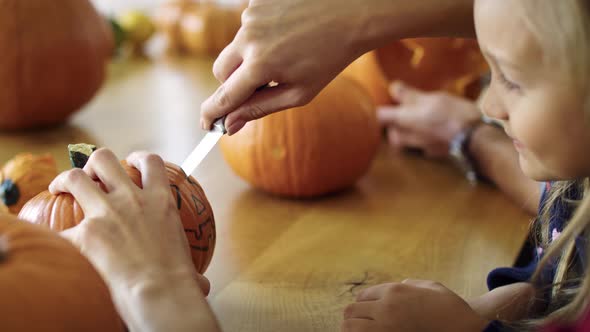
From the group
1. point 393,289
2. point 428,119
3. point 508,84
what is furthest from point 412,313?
point 428,119

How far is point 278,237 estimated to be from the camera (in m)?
1.06

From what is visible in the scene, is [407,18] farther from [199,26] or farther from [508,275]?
[199,26]

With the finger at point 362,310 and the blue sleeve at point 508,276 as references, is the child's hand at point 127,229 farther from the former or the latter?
the blue sleeve at point 508,276

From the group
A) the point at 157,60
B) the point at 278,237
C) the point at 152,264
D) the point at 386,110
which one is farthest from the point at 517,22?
the point at 157,60

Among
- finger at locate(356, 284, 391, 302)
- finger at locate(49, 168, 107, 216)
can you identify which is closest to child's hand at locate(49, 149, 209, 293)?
finger at locate(49, 168, 107, 216)

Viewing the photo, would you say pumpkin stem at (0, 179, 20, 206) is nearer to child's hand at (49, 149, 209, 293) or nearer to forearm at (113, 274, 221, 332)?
child's hand at (49, 149, 209, 293)

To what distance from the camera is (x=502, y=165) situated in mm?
1241

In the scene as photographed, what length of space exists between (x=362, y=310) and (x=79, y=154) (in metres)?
0.38

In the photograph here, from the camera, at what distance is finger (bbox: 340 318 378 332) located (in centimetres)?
75

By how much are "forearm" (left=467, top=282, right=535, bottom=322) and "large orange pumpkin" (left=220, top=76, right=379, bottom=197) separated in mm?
415

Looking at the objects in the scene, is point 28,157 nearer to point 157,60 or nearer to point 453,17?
point 453,17

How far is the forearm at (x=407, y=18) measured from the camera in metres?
0.77

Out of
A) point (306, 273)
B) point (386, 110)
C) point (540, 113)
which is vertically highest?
point (540, 113)

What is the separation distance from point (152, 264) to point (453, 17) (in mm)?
449
